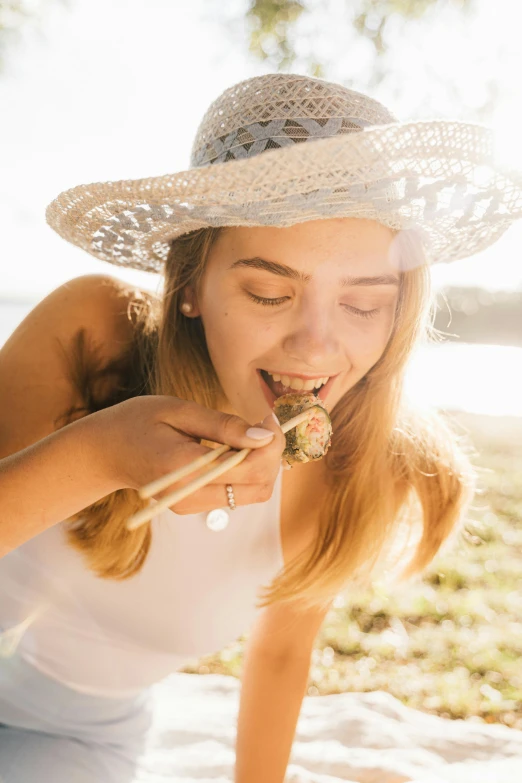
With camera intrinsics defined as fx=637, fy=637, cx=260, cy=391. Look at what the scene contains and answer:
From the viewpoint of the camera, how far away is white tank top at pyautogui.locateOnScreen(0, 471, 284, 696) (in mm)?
2432

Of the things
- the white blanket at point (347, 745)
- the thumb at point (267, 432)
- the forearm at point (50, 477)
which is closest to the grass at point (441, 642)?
the white blanket at point (347, 745)

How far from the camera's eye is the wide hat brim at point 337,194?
1.57 m

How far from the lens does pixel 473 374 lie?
16.2 m

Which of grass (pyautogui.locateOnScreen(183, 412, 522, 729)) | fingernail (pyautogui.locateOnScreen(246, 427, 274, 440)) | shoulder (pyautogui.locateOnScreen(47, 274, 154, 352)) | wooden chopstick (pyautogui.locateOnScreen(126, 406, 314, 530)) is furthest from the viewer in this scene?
grass (pyautogui.locateOnScreen(183, 412, 522, 729))

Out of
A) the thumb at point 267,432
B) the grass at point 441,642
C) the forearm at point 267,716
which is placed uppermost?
the thumb at point 267,432

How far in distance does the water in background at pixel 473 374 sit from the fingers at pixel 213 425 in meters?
8.17

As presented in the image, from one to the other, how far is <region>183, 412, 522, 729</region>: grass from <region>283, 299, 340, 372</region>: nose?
7.28ft

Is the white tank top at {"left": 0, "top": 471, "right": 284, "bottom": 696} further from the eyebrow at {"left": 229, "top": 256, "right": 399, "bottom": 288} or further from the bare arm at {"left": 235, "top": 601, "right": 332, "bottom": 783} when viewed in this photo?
the eyebrow at {"left": 229, "top": 256, "right": 399, "bottom": 288}

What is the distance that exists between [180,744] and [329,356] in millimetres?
2241

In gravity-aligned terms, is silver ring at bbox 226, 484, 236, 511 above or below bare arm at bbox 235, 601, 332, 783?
above

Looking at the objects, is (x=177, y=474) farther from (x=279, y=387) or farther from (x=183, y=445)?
(x=279, y=387)

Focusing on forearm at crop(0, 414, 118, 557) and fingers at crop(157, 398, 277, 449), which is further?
forearm at crop(0, 414, 118, 557)

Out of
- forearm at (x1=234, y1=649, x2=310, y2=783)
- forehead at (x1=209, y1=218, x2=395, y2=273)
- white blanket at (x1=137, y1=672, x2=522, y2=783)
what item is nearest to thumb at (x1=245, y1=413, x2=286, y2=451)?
forehead at (x1=209, y1=218, x2=395, y2=273)

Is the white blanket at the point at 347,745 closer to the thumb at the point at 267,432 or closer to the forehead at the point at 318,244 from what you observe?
the thumb at the point at 267,432
